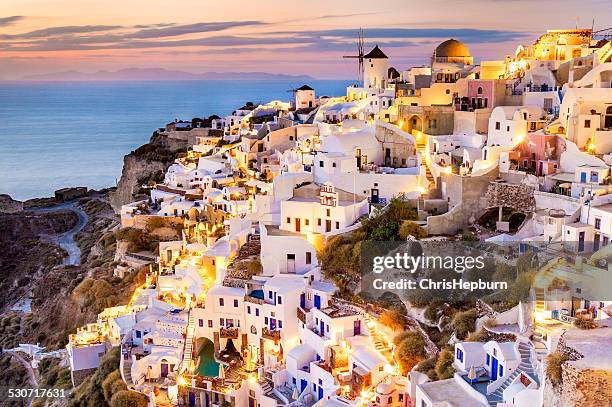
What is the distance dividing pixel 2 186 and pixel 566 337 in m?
67.9

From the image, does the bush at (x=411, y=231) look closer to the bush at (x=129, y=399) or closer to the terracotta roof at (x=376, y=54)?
the bush at (x=129, y=399)

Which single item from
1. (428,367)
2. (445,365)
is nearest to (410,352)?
(428,367)

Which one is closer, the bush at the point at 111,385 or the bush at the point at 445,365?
the bush at the point at 445,365

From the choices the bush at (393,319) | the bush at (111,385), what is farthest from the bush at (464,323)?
the bush at (111,385)

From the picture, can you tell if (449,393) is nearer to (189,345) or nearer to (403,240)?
(403,240)

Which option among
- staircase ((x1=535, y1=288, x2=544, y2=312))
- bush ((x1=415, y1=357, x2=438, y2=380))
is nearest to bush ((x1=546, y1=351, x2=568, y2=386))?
staircase ((x1=535, y1=288, x2=544, y2=312))

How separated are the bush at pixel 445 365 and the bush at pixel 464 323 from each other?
65 centimetres

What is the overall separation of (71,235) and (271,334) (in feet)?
90.2

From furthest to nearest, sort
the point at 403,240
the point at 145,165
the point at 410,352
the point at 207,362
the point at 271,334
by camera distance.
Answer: the point at 145,165 → the point at 207,362 → the point at 403,240 → the point at 271,334 → the point at 410,352

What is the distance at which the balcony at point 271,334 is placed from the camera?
50.3 ft

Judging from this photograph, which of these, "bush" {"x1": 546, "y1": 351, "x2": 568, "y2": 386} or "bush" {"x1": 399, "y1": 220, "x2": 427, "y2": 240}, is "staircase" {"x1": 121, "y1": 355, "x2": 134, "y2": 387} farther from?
"bush" {"x1": 546, "y1": 351, "x2": 568, "y2": 386}

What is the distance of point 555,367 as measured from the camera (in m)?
8.37

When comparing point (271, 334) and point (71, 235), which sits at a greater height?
point (271, 334)

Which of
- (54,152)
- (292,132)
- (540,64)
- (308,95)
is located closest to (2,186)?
(54,152)
